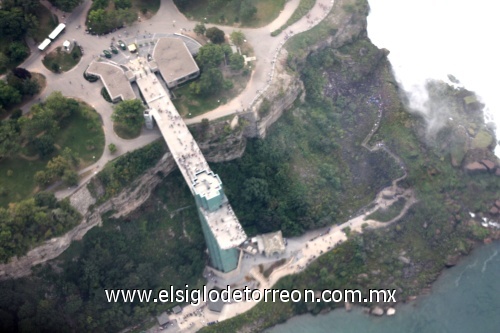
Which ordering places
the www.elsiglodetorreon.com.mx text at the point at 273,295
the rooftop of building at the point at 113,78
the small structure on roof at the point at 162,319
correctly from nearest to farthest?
the small structure on roof at the point at 162,319
the www.elsiglodetorreon.com.mx text at the point at 273,295
the rooftop of building at the point at 113,78

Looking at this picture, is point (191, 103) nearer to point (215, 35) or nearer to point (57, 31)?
point (215, 35)

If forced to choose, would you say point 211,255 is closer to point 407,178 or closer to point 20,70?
point 407,178

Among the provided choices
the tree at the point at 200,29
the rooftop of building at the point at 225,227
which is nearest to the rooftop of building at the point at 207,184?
the rooftop of building at the point at 225,227

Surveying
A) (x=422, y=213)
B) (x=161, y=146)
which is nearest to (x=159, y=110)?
(x=161, y=146)


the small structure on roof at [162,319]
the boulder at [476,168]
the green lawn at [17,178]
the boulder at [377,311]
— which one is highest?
the green lawn at [17,178]

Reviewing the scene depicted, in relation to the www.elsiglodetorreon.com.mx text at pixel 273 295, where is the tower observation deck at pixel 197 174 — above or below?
above

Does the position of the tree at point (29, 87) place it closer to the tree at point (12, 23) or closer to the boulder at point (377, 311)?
the tree at point (12, 23)

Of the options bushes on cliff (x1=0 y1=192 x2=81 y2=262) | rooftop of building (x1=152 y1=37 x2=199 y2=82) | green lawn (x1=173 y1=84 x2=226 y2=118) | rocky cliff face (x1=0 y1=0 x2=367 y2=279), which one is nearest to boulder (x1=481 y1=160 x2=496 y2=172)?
rocky cliff face (x1=0 y1=0 x2=367 y2=279)
